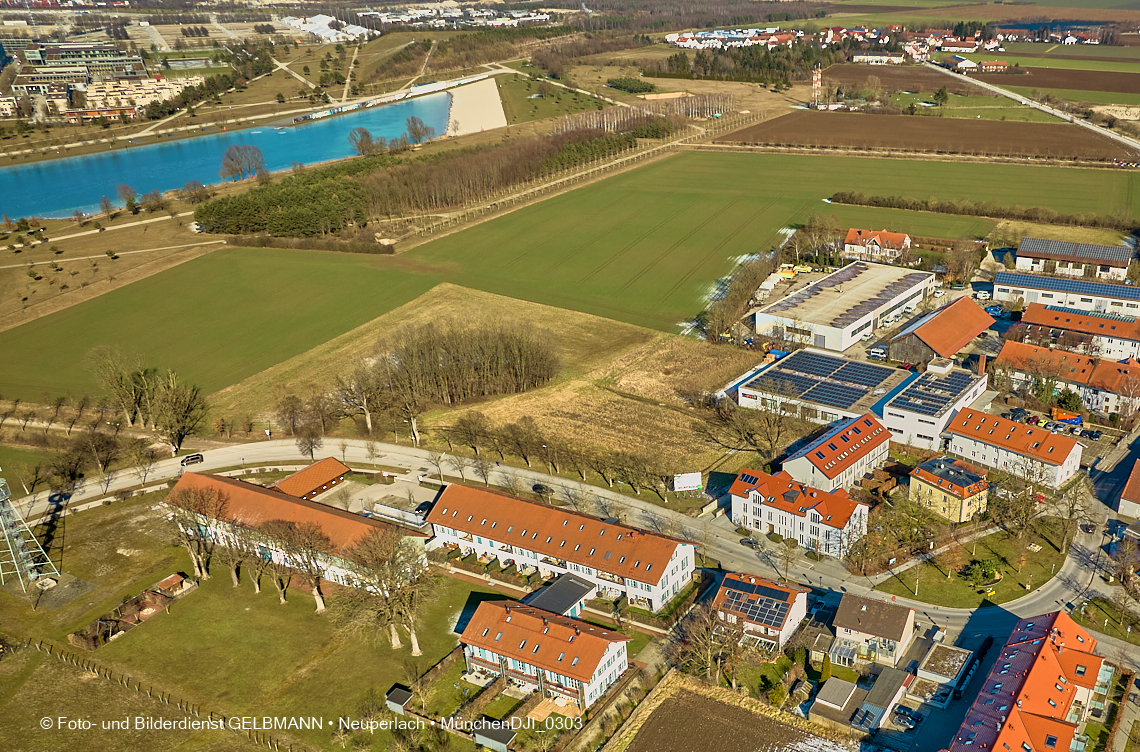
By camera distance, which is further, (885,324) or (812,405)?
(885,324)

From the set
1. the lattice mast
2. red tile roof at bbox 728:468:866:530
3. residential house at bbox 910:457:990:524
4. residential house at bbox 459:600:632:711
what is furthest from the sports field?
residential house at bbox 459:600:632:711

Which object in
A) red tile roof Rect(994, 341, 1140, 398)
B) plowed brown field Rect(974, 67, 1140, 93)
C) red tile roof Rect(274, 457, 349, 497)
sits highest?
plowed brown field Rect(974, 67, 1140, 93)

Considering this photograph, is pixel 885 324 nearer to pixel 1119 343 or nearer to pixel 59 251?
pixel 1119 343

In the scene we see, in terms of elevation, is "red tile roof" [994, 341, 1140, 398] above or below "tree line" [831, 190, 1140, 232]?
below

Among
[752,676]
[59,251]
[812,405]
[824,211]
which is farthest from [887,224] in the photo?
[59,251]

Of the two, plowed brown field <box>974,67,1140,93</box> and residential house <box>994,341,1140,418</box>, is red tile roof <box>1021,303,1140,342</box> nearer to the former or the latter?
residential house <box>994,341,1140,418</box>
